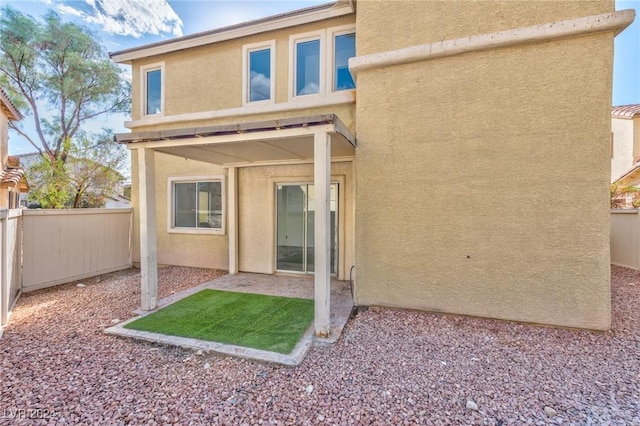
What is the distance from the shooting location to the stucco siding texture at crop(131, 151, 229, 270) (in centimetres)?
921

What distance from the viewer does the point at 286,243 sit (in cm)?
860

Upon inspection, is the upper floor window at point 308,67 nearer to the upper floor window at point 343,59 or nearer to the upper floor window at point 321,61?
the upper floor window at point 321,61

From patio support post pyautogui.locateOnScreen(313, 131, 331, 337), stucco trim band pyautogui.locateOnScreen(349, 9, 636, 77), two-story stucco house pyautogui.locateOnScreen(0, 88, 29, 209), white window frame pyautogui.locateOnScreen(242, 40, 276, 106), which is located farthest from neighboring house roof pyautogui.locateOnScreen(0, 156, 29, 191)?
stucco trim band pyautogui.locateOnScreen(349, 9, 636, 77)

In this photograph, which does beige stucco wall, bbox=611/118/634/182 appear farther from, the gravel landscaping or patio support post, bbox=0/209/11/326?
patio support post, bbox=0/209/11/326

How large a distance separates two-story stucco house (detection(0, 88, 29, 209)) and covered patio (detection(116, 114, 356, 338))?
30.7ft

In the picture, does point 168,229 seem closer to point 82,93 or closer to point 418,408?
point 418,408

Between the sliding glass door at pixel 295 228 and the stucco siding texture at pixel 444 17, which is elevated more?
the stucco siding texture at pixel 444 17

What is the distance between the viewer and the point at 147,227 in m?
5.51

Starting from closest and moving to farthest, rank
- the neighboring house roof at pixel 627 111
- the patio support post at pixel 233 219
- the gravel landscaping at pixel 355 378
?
the gravel landscaping at pixel 355 378 < the patio support post at pixel 233 219 < the neighboring house roof at pixel 627 111

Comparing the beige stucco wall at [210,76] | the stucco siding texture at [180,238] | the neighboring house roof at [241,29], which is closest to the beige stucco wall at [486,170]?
the neighboring house roof at [241,29]

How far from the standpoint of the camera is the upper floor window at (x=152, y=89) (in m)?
9.57

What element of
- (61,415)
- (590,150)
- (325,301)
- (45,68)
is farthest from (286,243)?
(45,68)

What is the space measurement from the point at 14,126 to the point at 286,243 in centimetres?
1932

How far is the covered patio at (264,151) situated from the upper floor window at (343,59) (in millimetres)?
1962
